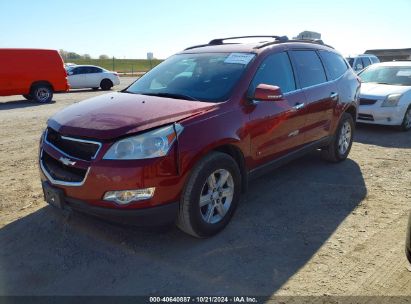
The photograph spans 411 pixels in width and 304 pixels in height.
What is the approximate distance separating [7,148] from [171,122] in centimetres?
477

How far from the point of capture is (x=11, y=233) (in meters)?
3.69

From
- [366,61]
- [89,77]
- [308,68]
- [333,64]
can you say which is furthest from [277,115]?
[89,77]

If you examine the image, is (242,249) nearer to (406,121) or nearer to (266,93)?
(266,93)

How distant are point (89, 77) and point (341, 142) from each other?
17.1 meters

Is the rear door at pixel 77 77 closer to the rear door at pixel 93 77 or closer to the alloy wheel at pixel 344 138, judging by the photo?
the rear door at pixel 93 77

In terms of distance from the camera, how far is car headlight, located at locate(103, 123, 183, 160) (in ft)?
9.91

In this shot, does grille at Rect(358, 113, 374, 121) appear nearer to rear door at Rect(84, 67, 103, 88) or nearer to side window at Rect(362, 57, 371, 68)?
side window at Rect(362, 57, 371, 68)

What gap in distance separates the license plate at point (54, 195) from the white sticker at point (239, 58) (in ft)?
7.26

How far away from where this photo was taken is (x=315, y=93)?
4.98 metres

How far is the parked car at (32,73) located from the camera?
13.9 m

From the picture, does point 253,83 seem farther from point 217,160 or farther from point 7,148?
point 7,148

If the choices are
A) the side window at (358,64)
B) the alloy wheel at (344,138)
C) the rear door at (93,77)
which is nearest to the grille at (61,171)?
the alloy wheel at (344,138)

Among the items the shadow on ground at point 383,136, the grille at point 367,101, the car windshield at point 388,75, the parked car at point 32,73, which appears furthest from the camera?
the parked car at point 32,73

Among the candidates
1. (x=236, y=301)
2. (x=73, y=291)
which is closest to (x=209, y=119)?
(x=236, y=301)
